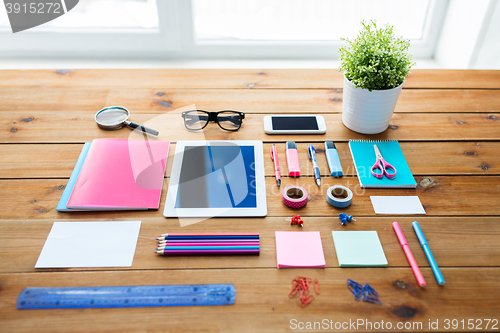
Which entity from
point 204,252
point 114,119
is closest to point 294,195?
point 204,252

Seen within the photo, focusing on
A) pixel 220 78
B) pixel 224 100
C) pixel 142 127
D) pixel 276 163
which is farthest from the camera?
pixel 220 78

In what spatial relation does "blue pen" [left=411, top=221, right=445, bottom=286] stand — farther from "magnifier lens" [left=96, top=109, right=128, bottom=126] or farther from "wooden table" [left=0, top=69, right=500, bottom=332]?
"magnifier lens" [left=96, top=109, right=128, bottom=126]

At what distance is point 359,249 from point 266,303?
0.82 ft

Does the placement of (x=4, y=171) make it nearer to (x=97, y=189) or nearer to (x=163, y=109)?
(x=97, y=189)

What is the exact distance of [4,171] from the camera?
1.03 metres

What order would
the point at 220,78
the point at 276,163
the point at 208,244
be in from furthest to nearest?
1. the point at 220,78
2. the point at 276,163
3. the point at 208,244

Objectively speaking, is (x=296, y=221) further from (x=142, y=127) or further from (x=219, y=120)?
(x=142, y=127)

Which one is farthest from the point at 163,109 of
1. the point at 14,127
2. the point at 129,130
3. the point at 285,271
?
the point at 285,271

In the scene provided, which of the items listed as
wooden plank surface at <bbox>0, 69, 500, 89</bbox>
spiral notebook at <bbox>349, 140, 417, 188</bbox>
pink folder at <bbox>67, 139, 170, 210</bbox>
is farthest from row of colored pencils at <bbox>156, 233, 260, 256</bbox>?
wooden plank surface at <bbox>0, 69, 500, 89</bbox>


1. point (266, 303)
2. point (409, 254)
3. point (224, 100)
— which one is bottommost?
point (266, 303)

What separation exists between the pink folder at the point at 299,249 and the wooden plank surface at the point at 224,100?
54 cm

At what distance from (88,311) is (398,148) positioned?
3.02 ft

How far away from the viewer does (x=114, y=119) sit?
48.1 inches

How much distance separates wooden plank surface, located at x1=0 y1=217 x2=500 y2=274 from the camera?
2.67 feet
